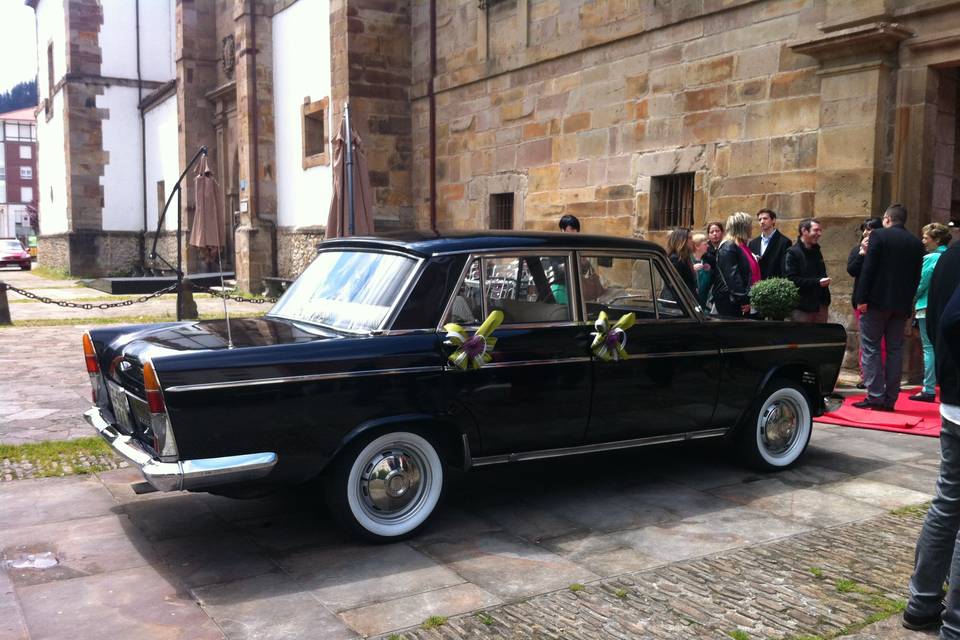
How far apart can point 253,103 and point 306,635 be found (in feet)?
59.4

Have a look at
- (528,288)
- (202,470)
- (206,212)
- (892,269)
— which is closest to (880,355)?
(892,269)

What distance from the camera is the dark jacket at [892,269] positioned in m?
7.68

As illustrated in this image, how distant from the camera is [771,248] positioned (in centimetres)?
880

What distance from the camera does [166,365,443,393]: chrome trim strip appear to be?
395 cm

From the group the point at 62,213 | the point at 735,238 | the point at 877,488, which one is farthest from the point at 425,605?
the point at 62,213

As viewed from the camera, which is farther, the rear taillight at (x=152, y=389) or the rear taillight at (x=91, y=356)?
the rear taillight at (x=91, y=356)

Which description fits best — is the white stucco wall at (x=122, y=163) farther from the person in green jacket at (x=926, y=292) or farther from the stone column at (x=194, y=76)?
the person in green jacket at (x=926, y=292)

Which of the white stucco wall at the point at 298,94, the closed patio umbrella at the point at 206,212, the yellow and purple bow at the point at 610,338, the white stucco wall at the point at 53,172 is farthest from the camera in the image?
the white stucco wall at the point at 53,172

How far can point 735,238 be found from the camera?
8.38 meters

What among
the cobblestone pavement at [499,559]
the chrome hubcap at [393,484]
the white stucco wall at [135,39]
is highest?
the white stucco wall at [135,39]

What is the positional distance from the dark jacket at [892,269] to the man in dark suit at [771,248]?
1.07 meters

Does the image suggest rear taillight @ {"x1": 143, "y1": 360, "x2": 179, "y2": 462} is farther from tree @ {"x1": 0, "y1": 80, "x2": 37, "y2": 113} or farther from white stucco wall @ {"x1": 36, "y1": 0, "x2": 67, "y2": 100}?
tree @ {"x1": 0, "y1": 80, "x2": 37, "y2": 113}

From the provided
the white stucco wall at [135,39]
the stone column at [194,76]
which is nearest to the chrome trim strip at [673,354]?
the stone column at [194,76]

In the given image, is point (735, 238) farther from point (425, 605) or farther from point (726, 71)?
point (425, 605)
